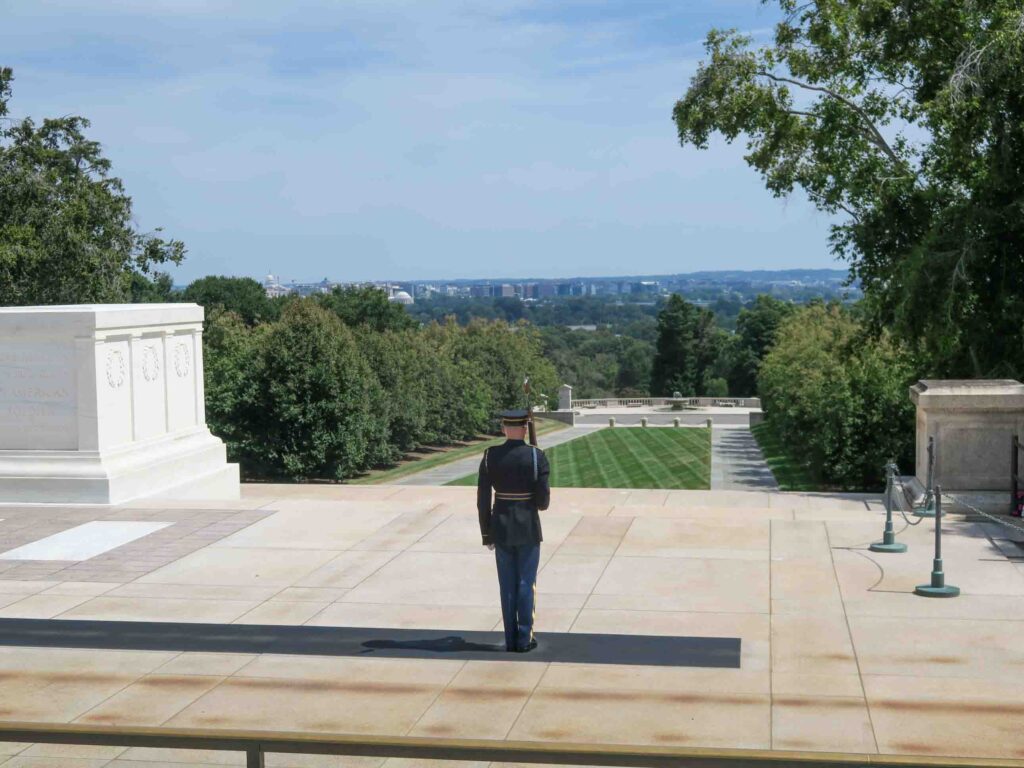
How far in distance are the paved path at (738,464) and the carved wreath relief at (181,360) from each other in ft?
81.8

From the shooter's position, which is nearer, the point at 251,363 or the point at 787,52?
the point at 787,52

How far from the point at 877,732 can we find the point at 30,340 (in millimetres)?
11422

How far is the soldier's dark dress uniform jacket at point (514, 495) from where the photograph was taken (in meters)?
8.25

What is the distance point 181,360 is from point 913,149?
56.3ft

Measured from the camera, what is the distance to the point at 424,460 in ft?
174

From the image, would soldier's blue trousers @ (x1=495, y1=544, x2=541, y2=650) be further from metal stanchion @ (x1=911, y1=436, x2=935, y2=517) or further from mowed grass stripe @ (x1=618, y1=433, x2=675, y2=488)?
mowed grass stripe @ (x1=618, y1=433, x2=675, y2=488)

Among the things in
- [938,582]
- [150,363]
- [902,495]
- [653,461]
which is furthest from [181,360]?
[653,461]

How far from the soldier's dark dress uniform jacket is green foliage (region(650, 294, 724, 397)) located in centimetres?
9862

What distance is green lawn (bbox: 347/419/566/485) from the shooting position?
44.8 metres

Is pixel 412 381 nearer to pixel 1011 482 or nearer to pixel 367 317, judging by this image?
pixel 367 317

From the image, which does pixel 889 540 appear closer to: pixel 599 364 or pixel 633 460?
pixel 633 460

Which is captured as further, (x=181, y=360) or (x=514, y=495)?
(x=181, y=360)

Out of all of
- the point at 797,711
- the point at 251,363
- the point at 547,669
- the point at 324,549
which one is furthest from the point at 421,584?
the point at 251,363

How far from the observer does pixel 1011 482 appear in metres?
13.8
